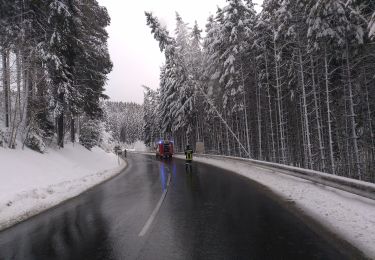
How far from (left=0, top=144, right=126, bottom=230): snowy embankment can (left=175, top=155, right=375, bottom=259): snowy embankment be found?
768cm

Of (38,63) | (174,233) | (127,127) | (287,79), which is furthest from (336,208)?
(127,127)

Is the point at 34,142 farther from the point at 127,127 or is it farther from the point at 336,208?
the point at 127,127

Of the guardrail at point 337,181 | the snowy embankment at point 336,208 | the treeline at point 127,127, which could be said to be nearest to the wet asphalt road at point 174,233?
the snowy embankment at point 336,208

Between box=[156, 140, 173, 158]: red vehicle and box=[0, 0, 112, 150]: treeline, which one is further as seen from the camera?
box=[156, 140, 173, 158]: red vehicle

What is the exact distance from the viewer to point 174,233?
23.6ft

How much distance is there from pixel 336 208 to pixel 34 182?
11.9m

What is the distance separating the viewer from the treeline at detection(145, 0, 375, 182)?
18.9 m

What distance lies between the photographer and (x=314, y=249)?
5.84 m

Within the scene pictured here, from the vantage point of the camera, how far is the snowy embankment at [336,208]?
252 inches

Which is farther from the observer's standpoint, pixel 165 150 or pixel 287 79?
pixel 165 150

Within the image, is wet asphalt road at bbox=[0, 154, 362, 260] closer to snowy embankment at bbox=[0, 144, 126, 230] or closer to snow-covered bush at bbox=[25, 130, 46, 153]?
snowy embankment at bbox=[0, 144, 126, 230]

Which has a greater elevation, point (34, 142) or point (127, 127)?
point (127, 127)

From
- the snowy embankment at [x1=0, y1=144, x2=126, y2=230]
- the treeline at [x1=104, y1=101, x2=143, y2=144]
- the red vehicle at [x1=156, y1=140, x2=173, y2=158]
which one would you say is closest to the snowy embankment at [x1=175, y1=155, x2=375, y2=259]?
the snowy embankment at [x1=0, y1=144, x2=126, y2=230]

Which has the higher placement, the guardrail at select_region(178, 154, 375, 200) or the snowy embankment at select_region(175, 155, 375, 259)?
the guardrail at select_region(178, 154, 375, 200)
